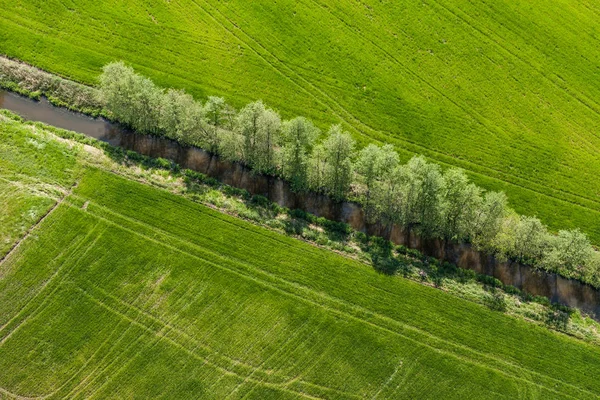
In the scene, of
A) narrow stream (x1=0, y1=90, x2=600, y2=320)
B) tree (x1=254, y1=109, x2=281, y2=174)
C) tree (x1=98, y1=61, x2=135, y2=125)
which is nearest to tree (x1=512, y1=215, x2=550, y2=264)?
narrow stream (x1=0, y1=90, x2=600, y2=320)

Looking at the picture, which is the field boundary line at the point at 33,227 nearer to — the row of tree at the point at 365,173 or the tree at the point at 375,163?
the row of tree at the point at 365,173

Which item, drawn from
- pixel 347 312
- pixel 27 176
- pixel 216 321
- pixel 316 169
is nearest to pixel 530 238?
pixel 347 312

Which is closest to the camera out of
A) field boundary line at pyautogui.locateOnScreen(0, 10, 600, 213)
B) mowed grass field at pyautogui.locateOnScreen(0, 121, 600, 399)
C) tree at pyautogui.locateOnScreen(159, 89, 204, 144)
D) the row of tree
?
mowed grass field at pyautogui.locateOnScreen(0, 121, 600, 399)

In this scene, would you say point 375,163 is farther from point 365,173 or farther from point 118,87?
point 118,87

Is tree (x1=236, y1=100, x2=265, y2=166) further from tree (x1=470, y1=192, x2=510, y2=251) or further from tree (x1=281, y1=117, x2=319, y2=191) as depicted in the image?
tree (x1=470, y1=192, x2=510, y2=251)

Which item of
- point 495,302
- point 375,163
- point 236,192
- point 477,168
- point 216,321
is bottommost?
point 216,321

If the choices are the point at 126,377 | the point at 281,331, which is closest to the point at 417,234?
the point at 281,331
